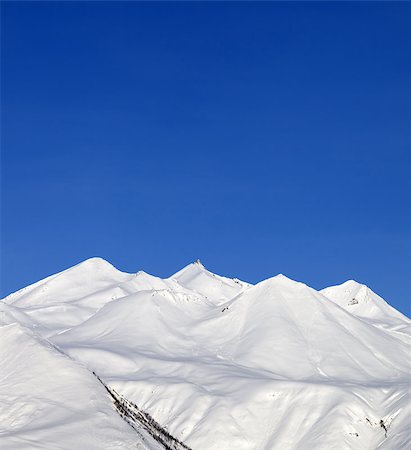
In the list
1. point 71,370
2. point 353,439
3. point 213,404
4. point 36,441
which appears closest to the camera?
point 36,441

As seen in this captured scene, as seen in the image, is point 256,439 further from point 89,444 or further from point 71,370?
point 89,444

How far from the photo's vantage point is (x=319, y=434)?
160 metres

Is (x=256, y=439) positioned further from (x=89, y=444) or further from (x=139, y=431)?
(x=89, y=444)

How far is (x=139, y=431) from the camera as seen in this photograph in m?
92.6

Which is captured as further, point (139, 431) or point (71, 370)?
point (71, 370)

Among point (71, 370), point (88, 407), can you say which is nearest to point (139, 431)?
point (88, 407)

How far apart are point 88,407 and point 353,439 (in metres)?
80.5

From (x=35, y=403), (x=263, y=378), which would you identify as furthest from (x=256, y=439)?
(x=35, y=403)

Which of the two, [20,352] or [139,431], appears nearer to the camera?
[139,431]

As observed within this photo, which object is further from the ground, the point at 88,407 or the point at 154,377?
the point at 154,377

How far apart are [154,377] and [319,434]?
48.0 meters

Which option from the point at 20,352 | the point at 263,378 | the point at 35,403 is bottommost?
the point at 35,403

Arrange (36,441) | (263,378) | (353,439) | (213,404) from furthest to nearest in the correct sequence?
(263,378)
(213,404)
(353,439)
(36,441)

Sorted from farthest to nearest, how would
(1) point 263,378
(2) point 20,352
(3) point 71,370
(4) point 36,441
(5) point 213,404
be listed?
(1) point 263,378 < (5) point 213,404 < (2) point 20,352 < (3) point 71,370 < (4) point 36,441
